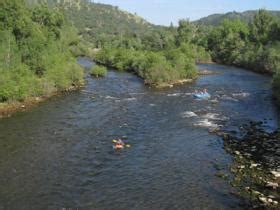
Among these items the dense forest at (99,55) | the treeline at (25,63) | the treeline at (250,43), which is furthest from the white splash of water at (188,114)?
the treeline at (250,43)

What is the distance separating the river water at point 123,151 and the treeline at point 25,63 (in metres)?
3.45

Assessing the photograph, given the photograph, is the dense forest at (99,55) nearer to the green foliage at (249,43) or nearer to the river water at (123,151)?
the green foliage at (249,43)

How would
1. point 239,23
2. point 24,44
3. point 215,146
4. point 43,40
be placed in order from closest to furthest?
point 215,146 < point 24,44 < point 43,40 < point 239,23

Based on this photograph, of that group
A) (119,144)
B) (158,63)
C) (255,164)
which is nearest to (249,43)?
(158,63)

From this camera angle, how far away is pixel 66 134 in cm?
4522

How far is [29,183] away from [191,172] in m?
13.8

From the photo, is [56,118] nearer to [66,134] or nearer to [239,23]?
[66,134]

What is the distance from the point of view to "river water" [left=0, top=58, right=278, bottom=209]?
96.5ft

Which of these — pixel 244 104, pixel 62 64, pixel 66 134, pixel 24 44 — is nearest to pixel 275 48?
pixel 244 104

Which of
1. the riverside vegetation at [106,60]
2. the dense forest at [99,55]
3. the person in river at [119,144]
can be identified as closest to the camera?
the person in river at [119,144]

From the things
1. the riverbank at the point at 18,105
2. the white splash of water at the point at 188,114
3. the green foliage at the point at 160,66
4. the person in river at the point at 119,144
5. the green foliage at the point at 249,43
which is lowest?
the riverbank at the point at 18,105

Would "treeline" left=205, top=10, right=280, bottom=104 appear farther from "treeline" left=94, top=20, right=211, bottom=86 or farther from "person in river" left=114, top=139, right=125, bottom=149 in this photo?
"person in river" left=114, top=139, right=125, bottom=149

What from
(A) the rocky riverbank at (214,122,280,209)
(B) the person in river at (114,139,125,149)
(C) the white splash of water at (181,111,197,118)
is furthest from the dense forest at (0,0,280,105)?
(A) the rocky riverbank at (214,122,280,209)

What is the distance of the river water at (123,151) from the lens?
29422 millimetres
